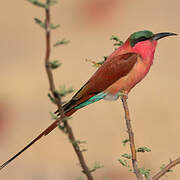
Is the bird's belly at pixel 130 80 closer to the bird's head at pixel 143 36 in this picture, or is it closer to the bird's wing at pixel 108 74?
the bird's wing at pixel 108 74

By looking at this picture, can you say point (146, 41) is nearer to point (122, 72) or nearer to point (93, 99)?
point (122, 72)

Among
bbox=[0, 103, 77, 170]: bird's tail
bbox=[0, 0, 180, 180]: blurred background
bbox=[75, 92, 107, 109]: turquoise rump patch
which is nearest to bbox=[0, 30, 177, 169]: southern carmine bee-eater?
bbox=[75, 92, 107, 109]: turquoise rump patch

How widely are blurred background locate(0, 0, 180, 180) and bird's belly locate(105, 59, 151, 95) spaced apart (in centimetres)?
187

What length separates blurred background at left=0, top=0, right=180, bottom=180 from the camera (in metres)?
5.22

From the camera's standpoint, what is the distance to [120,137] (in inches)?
216

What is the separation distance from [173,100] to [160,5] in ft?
13.6

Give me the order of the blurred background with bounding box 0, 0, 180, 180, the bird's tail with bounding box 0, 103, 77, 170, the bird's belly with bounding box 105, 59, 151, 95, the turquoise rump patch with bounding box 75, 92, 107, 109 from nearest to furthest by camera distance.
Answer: the bird's tail with bounding box 0, 103, 77, 170, the turquoise rump patch with bounding box 75, 92, 107, 109, the bird's belly with bounding box 105, 59, 151, 95, the blurred background with bounding box 0, 0, 180, 180

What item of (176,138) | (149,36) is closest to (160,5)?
(176,138)

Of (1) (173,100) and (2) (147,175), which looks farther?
(1) (173,100)

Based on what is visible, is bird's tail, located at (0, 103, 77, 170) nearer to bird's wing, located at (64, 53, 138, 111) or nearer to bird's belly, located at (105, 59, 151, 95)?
A: bird's wing, located at (64, 53, 138, 111)

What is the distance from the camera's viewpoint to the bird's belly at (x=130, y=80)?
2.79 m

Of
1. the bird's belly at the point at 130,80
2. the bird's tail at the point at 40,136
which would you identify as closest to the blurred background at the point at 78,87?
the bird's belly at the point at 130,80

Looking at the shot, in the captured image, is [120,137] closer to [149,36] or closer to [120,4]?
[149,36]

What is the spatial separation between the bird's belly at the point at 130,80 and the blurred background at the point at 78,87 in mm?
1875
